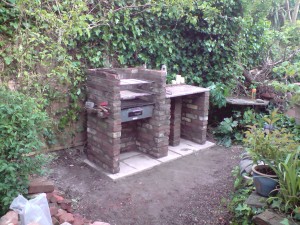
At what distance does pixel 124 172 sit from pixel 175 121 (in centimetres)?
137

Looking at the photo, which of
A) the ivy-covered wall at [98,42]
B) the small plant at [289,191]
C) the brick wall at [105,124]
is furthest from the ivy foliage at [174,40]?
the small plant at [289,191]

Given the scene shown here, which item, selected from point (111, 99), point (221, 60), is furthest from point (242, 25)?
point (111, 99)

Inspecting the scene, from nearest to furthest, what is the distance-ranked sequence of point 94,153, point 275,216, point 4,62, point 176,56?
point 275,216, point 4,62, point 94,153, point 176,56

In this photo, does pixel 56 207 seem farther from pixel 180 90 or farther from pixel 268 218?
pixel 180 90

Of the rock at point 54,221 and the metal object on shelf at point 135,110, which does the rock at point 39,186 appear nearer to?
the rock at point 54,221

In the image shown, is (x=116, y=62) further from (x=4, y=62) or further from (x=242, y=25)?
(x=242, y=25)

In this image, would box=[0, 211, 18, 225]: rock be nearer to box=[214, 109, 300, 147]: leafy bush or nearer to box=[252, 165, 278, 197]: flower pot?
box=[252, 165, 278, 197]: flower pot

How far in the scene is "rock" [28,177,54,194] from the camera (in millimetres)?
2637

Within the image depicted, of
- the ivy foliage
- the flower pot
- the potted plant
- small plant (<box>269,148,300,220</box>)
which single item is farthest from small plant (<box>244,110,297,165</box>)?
the ivy foliage

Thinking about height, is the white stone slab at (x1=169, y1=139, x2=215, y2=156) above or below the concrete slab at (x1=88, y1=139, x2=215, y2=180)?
above

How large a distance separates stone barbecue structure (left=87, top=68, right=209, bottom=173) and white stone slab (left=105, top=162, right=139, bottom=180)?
3.2 inches

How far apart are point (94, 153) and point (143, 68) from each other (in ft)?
4.69

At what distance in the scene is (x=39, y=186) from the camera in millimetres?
2693

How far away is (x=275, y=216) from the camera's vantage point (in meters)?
2.47
